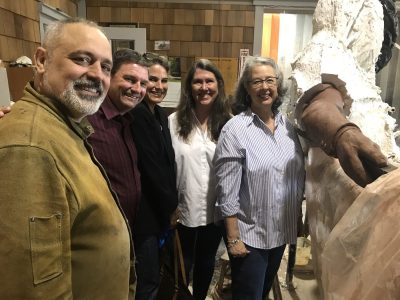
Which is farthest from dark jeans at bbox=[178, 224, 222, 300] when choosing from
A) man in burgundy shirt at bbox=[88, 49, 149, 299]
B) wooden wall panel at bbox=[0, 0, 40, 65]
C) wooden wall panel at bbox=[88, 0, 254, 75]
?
wooden wall panel at bbox=[88, 0, 254, 75]

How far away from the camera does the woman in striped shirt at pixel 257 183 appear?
4.59ft

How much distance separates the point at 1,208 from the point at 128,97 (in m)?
0.84

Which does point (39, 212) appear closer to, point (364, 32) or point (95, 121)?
point (95, 121)

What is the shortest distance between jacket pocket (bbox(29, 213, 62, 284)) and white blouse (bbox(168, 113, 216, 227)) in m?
1.04

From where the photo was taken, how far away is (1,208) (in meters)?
0.62

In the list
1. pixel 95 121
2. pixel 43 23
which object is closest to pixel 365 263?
pixel 95 121

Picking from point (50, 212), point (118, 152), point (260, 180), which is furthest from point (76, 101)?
point (260, 180)

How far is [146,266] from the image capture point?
5.03ft

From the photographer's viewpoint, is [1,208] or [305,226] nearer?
[1,208]

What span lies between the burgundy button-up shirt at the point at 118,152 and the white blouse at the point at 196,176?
0.33 m

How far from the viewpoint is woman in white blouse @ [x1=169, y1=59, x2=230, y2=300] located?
1703 millimetres

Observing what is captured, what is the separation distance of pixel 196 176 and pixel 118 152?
Answer: 479mm

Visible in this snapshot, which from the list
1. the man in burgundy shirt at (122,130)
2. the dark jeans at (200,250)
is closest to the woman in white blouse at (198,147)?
the dark jeans at (200,250)

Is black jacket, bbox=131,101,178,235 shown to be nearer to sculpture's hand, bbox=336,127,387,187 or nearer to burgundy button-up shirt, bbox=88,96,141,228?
burgundy button-up shirt, bbox=88,96,141,228
